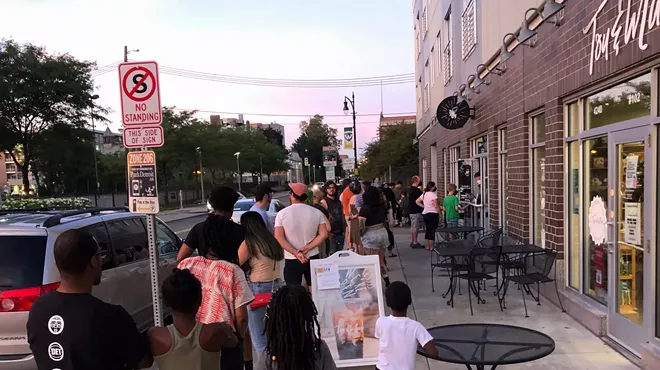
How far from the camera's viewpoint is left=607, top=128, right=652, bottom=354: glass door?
17.0ft

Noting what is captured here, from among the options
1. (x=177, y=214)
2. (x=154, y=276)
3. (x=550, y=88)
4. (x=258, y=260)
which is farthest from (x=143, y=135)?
(x=177, y=214)

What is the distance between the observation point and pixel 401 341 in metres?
3.58

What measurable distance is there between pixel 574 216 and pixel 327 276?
370 cm

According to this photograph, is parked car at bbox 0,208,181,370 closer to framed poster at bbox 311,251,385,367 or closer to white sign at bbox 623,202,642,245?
framed poster at bbox 311,251,385,367

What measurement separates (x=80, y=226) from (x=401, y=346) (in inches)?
146

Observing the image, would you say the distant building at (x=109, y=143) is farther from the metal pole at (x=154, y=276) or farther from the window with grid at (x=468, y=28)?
the metal pole at (x=154, y=276)

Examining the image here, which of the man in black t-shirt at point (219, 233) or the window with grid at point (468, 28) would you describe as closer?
the man in black t-shirt at point (219, 233)

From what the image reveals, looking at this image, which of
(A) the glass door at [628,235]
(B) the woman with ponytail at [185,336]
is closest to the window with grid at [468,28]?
(A) the glass door at [628,235]

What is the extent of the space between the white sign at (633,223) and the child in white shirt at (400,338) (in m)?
2.99

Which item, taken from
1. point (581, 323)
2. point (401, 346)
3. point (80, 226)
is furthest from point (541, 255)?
point (80, 226)

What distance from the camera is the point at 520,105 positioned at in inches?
354

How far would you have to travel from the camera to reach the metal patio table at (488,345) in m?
3.51

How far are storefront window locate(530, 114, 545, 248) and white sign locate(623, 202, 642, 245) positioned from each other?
2.89 m

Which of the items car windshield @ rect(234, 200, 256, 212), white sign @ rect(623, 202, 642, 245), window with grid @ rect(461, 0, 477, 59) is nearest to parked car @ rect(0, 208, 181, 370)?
white sign @ rect(623, 202, 642, 245)
